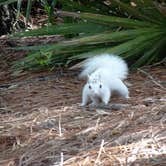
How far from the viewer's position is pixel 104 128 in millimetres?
4016

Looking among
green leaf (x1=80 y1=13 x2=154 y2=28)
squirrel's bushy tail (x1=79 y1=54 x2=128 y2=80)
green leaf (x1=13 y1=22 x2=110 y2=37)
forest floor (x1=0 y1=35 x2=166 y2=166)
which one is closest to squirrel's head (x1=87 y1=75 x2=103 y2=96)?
forest floor (x1=0 y1=35 x2=166 y2=166)

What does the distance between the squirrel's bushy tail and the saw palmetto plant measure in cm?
24

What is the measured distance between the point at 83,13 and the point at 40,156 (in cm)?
202

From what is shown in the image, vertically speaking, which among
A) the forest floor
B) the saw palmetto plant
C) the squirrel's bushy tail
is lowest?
the forest floor

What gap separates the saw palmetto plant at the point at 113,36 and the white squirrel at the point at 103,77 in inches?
10.9

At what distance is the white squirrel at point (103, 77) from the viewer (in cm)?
455

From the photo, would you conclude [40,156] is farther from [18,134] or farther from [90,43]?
[90,43]

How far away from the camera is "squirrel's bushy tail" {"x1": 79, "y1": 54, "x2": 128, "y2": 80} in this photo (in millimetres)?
4934

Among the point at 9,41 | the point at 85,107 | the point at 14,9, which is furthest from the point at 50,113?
the point at 14,9

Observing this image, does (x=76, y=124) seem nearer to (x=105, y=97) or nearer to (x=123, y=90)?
(x=105, y=97)

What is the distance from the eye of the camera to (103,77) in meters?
4.67

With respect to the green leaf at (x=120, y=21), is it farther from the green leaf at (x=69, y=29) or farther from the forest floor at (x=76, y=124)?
the forest floor at (x=76, y=124)

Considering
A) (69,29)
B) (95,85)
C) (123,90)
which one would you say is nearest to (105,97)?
(95,85)

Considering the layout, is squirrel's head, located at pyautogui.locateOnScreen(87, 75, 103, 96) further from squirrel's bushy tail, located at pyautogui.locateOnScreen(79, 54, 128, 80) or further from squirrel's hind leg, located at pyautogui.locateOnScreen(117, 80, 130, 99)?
squirrel's bushy tail, located at pyautogui.locateOnScreen(79, 54, 128, 80)
